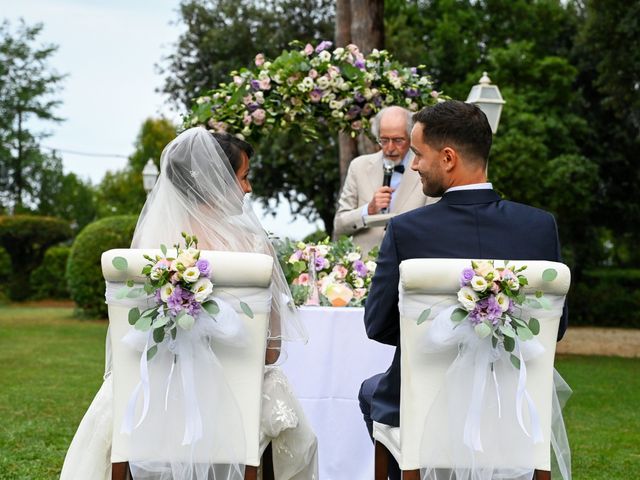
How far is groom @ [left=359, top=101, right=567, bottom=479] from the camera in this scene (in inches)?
148

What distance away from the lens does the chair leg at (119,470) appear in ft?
12.6

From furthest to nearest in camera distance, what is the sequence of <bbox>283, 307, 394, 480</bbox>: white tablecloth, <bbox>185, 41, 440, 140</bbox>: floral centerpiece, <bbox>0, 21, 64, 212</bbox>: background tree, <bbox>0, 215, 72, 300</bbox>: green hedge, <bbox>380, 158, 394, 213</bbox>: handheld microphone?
1. <bbox>0, 21, 64, 212</bbox>: background tree
2. <bbox>0, 215, 72, 300</bbox>: green hedge
3. <bbox>185, 41, 440, 140</bbox>: floral centerpiece
4. <bbox>380, 158, 394, 213</bbox>: handheld microphone
5. <bbox>283, 307, 394, 480</bbox>: white tablecloth

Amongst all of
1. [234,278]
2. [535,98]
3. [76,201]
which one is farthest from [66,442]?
[76,201]

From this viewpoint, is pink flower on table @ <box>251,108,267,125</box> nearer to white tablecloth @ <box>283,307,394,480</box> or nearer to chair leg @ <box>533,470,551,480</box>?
white tablecloth @ <box>283,307,394,480</box>

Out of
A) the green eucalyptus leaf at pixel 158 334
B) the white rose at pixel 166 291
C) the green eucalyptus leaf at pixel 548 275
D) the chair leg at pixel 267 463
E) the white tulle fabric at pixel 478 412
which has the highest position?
the green eucalyptus leaf at pixel 548 275

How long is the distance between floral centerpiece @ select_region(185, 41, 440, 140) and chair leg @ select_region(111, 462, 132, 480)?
471 cm

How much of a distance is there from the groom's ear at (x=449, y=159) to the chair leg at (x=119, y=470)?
1.69m

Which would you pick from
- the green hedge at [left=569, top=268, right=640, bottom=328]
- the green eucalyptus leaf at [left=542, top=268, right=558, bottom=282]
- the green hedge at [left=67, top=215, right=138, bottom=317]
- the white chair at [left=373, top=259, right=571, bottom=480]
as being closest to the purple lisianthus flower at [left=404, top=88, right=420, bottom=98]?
the white chair at [left=373, top=259, right=571, bottom=480]

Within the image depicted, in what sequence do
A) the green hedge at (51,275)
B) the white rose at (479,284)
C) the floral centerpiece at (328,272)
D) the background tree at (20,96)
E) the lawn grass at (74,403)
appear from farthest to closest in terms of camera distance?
the background tree at (20,96), the green hedge at (51,275), the lawn grass at (74,403), the floral centerpiece at (328,272), the white rose at (479,284)

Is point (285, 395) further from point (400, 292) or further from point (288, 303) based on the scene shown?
point (400, 292)

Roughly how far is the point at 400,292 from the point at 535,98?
23.1 m

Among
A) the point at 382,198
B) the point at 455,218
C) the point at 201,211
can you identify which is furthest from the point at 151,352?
the point at 382,198

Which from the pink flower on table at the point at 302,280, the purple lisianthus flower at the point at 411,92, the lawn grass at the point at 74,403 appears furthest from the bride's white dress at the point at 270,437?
the purple lisianthus flower at the point at 411,92

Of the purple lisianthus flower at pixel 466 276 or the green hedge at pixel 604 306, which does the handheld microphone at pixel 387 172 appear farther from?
the green hedge at pixel 604 306
